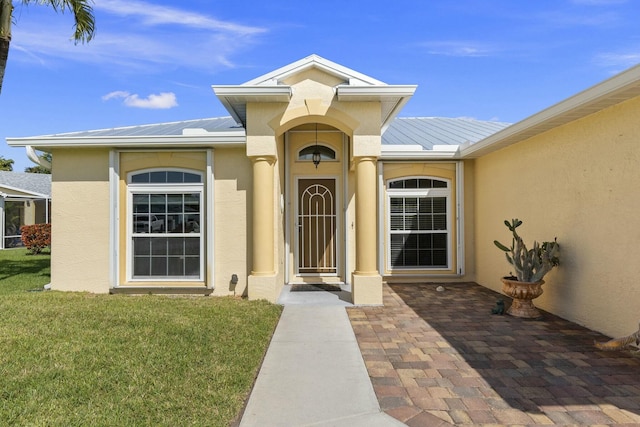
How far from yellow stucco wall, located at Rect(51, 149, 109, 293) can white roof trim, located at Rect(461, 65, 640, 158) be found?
841cm

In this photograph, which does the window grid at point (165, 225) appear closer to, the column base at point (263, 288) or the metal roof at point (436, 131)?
the column base at point (263, 288)

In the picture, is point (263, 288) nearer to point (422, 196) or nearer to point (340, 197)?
point (340, 197)

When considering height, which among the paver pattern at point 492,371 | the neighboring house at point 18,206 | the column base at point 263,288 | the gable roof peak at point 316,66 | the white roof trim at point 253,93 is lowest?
the paver pattern at point 492,371

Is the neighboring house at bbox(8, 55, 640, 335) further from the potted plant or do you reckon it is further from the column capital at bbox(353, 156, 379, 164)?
the potted plant

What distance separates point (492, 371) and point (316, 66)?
19.2 feet

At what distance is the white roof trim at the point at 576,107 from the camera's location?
14.9 feet

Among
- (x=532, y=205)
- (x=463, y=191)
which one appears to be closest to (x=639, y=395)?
(x=532, y=205)

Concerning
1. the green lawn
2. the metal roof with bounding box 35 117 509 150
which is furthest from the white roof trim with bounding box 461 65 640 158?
the green lawn

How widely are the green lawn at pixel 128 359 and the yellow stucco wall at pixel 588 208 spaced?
15.8 ft

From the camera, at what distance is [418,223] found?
977cm

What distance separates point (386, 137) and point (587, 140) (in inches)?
222

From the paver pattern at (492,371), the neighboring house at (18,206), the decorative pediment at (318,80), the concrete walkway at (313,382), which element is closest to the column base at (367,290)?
the paver pattern at (492,371)

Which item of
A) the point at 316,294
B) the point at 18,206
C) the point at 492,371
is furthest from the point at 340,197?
the point at 18,206

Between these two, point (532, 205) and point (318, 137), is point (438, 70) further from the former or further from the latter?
point (532, 205)
